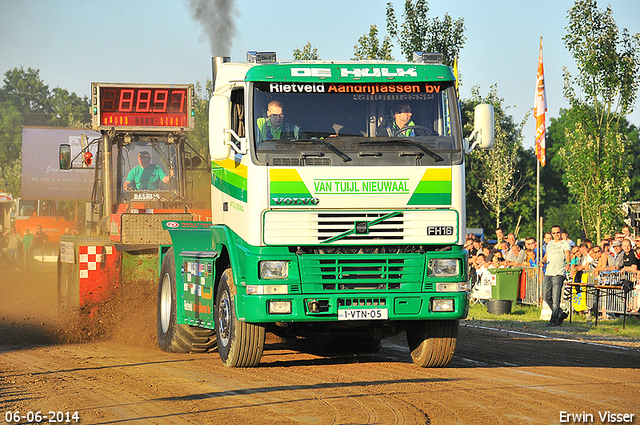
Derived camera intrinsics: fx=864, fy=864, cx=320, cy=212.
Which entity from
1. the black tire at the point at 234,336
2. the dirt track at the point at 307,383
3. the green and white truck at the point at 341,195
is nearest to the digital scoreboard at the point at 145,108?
A: the dirt track at the point at 307,383

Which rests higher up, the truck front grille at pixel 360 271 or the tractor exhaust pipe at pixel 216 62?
the tractor exhaust pipe at pixel 216 62

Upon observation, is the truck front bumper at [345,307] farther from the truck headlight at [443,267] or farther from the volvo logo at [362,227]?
the volvo logo at [362,227]

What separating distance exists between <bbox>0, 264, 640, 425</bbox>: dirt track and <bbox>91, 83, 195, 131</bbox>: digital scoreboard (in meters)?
3.79

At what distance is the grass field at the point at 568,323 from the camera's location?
50.3ft

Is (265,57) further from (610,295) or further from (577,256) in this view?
(577,256)

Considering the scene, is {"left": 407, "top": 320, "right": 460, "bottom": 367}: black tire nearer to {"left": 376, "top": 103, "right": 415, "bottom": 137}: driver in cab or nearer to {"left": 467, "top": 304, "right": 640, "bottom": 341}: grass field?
{"left": 376, "top": 103, "right": 415, "bottom": 137}: driver in cab

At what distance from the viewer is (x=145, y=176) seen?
1584 centimetres

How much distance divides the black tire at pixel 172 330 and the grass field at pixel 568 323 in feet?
23.1

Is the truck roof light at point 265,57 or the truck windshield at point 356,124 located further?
the truck roof light at point 265,57

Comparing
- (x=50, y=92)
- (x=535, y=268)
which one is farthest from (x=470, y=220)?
(x=50, y=92)

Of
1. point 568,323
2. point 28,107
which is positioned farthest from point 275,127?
point 28,107

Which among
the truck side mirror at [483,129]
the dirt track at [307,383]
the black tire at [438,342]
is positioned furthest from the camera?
the black tire at [438,342]

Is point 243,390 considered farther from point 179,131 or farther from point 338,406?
point 179,131

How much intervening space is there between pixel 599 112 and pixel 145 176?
52.6ft
